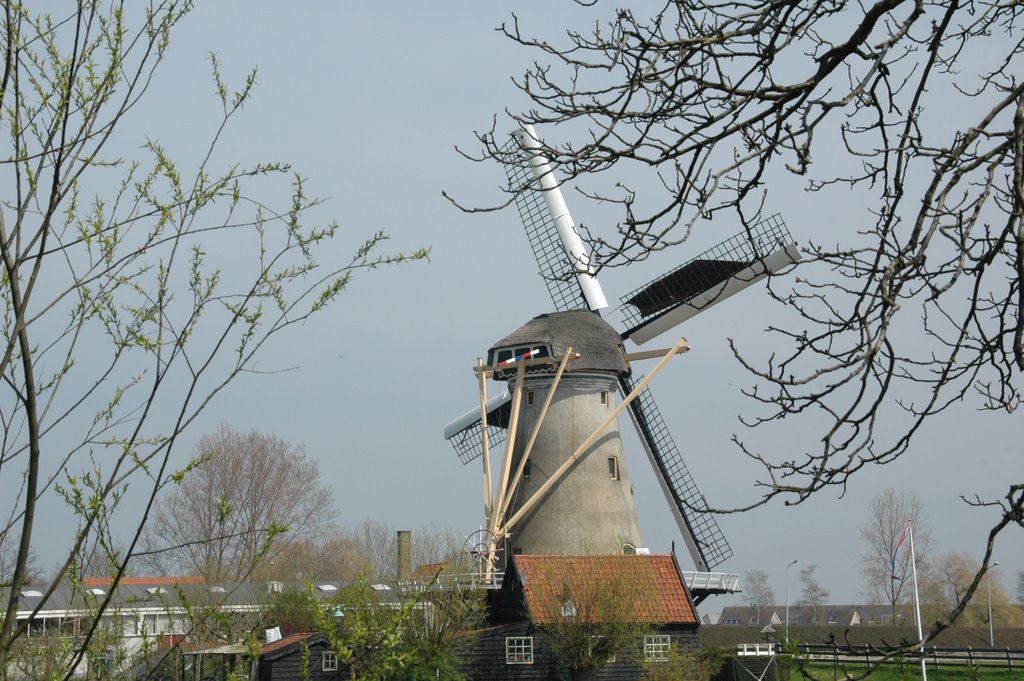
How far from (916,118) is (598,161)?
4.36ft

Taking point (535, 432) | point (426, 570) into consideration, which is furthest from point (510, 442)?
point (426, 570)

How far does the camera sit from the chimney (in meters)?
32.1

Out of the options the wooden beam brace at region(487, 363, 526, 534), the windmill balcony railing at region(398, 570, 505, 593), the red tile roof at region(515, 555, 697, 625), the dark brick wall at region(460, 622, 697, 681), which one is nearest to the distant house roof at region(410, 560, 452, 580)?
the windmill balcony railing at region(398, 570, 505, 593)

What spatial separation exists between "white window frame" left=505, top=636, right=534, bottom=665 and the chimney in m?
4.75

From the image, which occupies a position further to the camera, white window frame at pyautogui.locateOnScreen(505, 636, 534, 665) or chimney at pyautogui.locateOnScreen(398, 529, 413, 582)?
chimney at pyautogui.locateOnScreen(398, 529, 413, 582)

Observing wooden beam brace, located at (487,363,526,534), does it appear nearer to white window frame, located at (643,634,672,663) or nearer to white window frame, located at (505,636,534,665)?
white window frame, located at (505,636,534,665)

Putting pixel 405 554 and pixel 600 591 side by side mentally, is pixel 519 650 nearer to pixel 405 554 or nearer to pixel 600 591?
pixel 600 591

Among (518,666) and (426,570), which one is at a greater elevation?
(426,570)

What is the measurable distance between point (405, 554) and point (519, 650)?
708cm

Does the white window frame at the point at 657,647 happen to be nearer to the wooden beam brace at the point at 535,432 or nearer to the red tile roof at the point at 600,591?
the red tile roof at the point at 600,591

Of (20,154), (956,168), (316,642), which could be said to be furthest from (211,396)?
(316,642)

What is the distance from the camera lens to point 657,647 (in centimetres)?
2714

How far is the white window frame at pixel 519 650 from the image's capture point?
27.1 metres

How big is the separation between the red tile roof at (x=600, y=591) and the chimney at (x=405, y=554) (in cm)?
511
